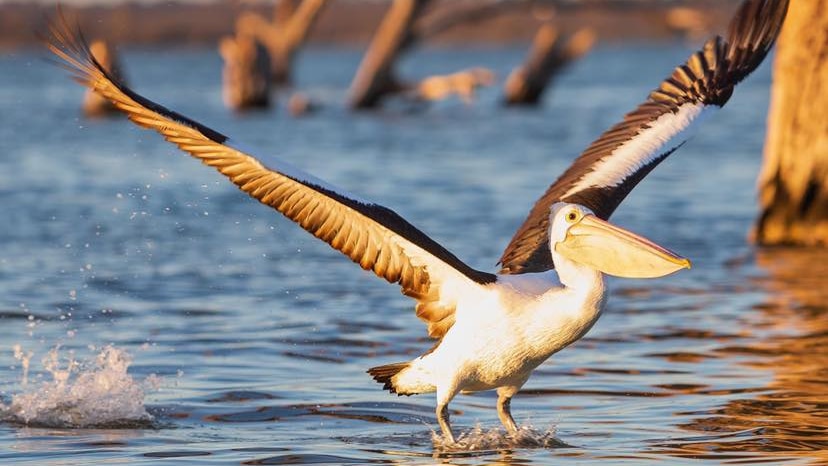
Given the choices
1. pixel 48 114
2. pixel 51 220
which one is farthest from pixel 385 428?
pixel 48 114

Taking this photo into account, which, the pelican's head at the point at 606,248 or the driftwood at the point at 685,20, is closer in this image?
the pelican's head at the point at 606,248

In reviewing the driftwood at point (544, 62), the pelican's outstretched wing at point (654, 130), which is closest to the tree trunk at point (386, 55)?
the driftwood at point (544, 62)

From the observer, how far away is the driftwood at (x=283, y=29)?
114 ft

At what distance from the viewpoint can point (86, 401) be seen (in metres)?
7.49

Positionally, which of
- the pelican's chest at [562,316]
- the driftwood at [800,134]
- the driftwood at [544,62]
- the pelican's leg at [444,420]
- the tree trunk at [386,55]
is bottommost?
the pelican's leg at [444,420]

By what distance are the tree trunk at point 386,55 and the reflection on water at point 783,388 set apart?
15.9 m

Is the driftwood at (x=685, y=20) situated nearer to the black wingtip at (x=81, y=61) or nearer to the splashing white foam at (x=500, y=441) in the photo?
the splashing white foam at (x=500, y=441)

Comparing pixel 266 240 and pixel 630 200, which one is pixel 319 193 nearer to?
pixel 266 240

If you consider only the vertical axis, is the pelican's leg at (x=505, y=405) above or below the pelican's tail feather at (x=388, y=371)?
below

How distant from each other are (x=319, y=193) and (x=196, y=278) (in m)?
5.56

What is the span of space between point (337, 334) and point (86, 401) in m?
2.44

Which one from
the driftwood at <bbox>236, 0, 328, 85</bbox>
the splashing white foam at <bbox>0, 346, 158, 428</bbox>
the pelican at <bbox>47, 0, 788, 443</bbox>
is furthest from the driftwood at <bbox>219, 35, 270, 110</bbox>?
the pelican at <bbox>47, 0, 788, 443</bbox>

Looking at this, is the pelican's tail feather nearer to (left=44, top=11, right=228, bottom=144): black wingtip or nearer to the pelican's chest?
the pelican's chest

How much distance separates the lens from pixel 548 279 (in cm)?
675
